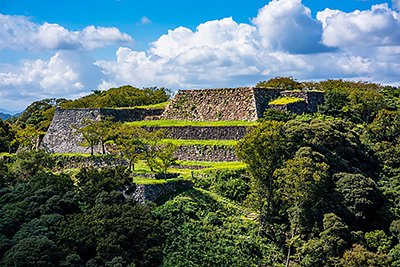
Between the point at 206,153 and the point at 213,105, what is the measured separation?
733cm

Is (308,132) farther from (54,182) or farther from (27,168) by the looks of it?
(27,168)

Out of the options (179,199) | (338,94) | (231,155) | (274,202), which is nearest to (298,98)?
(338,94)

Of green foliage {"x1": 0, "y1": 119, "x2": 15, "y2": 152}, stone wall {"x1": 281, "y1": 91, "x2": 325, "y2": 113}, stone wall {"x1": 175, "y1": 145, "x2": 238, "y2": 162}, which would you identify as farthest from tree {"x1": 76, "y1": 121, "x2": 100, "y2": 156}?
stone wall {"x1": 281, "y1": 91, "x2": 325, "y2": 113}

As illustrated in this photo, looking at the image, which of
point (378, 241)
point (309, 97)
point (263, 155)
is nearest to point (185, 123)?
point (309, 97)

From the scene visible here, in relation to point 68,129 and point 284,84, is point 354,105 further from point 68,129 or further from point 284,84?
point 68,129

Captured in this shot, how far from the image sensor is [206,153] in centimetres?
3594

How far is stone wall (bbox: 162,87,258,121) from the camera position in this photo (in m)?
40.2

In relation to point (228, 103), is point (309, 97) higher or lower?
higher

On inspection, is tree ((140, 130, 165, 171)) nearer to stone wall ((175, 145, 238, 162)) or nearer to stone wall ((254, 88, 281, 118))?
stone wall ((175, 145, 238, 162))

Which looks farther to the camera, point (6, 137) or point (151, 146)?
point (6, 137)

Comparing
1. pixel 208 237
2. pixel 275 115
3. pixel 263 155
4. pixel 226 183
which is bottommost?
pixel 208 237

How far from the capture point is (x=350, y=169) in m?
31.7

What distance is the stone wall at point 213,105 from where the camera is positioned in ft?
132

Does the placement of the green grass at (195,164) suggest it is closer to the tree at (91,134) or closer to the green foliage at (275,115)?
the tree at (91,134)
